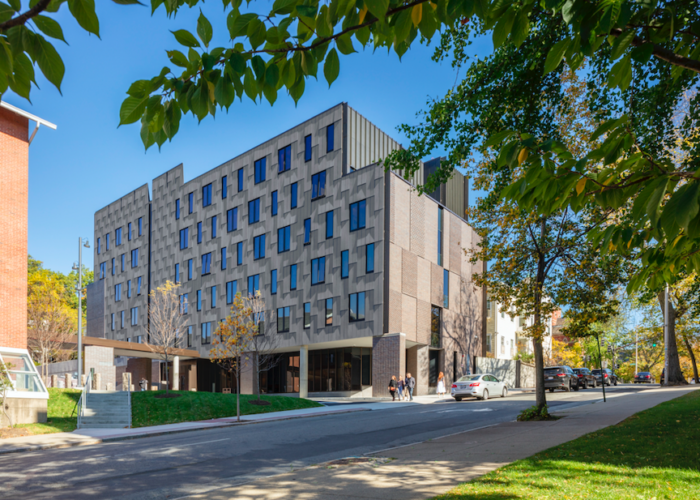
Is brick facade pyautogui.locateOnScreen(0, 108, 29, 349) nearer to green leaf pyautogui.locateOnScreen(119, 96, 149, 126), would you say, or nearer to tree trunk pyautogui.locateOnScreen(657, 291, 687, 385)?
green leaf pyautogui.locateOnScreen(119, 96, 149, 126)

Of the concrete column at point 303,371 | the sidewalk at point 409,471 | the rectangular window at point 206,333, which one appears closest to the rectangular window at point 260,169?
the rectangular window at point 206,333

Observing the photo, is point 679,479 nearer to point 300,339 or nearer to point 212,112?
point 212,112

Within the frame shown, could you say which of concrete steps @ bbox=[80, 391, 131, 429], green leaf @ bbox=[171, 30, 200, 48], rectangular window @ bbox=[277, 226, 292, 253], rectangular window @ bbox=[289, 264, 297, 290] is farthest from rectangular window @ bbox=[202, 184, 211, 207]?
green leaf @ bbox=[171, 30, 200, 48]

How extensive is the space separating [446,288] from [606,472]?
1546 inches

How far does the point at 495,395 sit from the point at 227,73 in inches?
1392

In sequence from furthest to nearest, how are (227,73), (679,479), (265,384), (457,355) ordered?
(265,384) < (457,355) < (679,479) < (227,73)

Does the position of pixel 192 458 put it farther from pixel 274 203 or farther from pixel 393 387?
pixel 274 203

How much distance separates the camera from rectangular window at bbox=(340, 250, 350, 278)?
138 feet

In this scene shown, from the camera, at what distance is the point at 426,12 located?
3582mm

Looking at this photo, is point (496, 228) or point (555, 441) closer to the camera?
point (555, 441)

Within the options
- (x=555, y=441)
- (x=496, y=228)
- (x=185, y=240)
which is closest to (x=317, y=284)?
(x=185, y=240)

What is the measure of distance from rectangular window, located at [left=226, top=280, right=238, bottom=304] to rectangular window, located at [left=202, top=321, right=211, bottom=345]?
12.7ft

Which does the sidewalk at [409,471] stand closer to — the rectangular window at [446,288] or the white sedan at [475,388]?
the white sedan at [475,388]

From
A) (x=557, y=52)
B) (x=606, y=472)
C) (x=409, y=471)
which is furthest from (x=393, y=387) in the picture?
(x=557, y=52)
